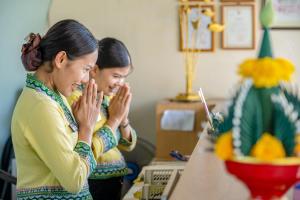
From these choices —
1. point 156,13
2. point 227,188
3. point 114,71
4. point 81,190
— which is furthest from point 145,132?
point 227,188

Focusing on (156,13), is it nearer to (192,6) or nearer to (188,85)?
(192,6)

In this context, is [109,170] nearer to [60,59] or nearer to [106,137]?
[106,137]

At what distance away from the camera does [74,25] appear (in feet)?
5.53

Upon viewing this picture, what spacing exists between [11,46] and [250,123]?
2.79 metres

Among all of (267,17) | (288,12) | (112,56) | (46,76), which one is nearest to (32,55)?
(46,76)

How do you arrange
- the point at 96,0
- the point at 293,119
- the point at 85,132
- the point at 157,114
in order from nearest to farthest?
1. the point at 293,119
2. the point at 85,132
3. the point at 157,114
4. the point at 96,0

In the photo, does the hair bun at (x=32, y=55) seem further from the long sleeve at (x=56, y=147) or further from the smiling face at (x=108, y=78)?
the smiling face at (x=108, y=78)

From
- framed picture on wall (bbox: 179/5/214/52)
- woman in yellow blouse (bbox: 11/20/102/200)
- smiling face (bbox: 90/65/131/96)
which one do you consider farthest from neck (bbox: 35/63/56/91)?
framed picture on wall (bbox: 179/5/214/52)

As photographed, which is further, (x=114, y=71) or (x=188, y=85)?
(x=188, y=85)

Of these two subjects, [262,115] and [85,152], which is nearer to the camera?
[262,115]

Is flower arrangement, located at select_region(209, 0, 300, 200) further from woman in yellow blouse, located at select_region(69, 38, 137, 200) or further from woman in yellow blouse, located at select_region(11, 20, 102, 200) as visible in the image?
woman in yellow blouse, located at select_region(69, 38, 137, 200)

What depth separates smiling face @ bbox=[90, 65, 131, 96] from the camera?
2.23m

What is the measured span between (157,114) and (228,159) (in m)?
2.53

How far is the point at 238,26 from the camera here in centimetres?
349
